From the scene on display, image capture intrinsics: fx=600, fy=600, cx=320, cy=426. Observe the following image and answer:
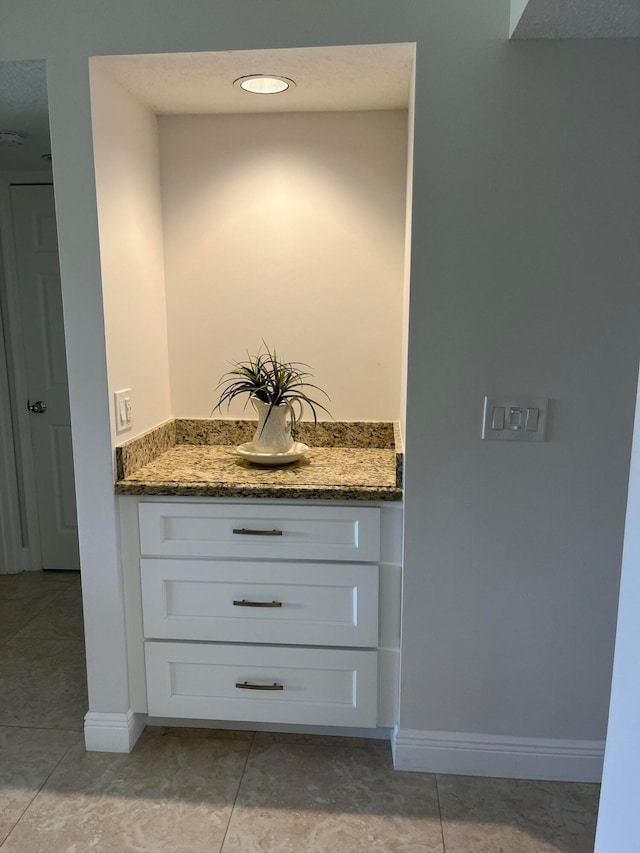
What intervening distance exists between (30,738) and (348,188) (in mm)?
2157

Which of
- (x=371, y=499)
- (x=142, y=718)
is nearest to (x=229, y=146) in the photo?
(x=371, y=499)

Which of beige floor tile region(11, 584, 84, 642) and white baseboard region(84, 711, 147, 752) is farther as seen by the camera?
beige floor tile region(11, 584, 84, 642)

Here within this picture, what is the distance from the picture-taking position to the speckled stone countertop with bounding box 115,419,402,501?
5.80 ft

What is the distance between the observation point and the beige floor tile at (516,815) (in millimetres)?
1585

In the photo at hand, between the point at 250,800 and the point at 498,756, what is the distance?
75cm

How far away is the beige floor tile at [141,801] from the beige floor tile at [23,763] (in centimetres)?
3

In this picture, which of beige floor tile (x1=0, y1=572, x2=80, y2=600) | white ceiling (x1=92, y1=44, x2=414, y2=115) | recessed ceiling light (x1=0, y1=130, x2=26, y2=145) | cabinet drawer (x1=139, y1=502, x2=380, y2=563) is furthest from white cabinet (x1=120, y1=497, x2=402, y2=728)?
recessed ceiling light (x1=0, y1=130, x2=26, y2=145)

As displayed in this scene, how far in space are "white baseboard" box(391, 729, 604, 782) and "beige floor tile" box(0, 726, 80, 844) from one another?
3.54 ft

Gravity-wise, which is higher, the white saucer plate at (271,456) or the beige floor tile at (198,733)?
the white saucer plate at (271,456)

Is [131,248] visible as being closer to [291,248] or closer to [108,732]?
[291,248]

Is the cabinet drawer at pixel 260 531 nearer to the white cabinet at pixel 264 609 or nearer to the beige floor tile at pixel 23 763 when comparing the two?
the white cabinet at pixel 264 609

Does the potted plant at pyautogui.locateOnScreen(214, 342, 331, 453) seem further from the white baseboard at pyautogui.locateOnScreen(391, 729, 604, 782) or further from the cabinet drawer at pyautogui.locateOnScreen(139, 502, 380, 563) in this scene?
the white baseboard at pyautogui.locateOnScreen(391, 729, 604, 782)

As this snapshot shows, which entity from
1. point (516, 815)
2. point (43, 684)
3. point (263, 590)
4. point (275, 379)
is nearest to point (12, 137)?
point (275, 379)

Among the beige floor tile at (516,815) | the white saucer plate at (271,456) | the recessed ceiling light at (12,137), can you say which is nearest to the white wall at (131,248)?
the white saucer plate at (271,456)
